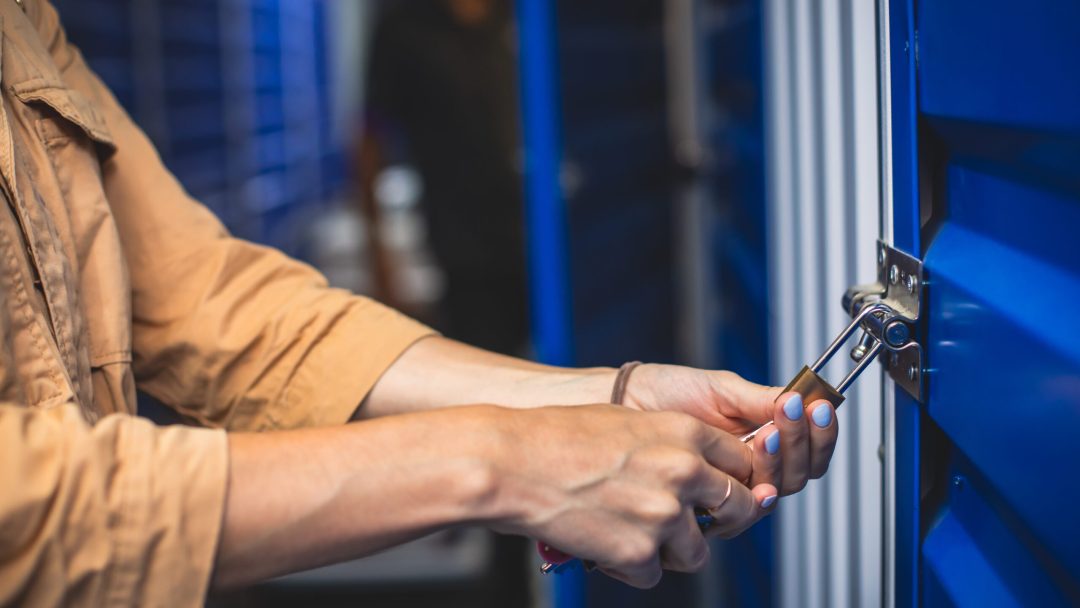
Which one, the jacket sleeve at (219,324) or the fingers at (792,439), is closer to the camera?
the fingers at (792,439)

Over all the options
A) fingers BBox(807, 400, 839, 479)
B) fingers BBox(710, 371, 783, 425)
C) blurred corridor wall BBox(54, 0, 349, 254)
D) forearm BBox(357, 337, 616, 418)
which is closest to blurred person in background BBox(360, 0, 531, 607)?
blurred corridor wall BBox(54, 0, 349, 254)

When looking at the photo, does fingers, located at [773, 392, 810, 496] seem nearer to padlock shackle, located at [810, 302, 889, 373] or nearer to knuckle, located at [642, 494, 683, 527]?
padlock shackle, located at [810, 302, 889, 373]

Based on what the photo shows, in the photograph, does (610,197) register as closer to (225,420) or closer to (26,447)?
(225,420)

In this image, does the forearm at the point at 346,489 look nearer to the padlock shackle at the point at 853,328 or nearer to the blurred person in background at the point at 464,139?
the padlock shackle at the point at 853,328

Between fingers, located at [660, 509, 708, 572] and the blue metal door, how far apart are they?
9.1 inches

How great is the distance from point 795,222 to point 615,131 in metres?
1.54

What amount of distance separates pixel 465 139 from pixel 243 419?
234 centimetres

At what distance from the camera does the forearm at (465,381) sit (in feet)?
4.16

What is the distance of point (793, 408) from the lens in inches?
41.2

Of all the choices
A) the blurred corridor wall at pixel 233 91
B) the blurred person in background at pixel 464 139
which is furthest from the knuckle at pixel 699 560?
the blurred corridor wall at pixel 233 91

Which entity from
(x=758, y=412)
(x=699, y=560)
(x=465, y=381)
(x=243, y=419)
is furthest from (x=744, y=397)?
(x=243, y=419)

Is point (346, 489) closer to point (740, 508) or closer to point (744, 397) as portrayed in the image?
point (740, 508)

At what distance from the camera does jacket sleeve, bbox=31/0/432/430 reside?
4.31 ft

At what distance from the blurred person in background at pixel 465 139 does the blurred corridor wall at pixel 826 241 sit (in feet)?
5.44
